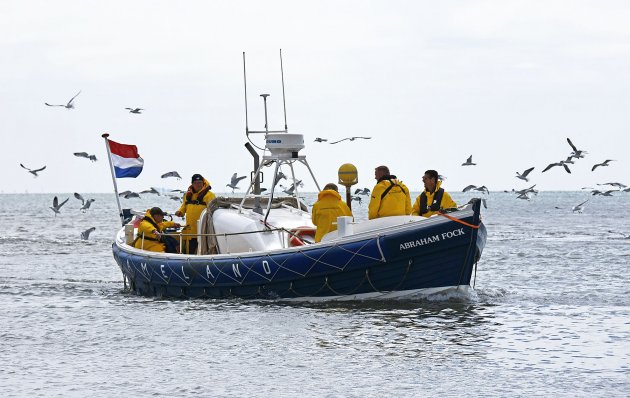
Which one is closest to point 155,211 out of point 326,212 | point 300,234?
point 300,234

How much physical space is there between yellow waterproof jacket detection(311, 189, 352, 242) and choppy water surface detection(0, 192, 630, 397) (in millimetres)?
1218

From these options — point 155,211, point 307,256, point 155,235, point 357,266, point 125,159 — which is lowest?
point 357,266

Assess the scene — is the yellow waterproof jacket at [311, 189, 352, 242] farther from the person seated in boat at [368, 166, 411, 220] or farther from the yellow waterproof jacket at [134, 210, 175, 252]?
the yellow waterproof jacket at [134, 210, 175, 252]

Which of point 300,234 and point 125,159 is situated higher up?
point 125,159

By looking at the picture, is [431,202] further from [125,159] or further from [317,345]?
[125,159]

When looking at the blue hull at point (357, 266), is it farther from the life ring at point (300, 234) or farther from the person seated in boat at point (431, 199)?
the life ring at point (300, 234)

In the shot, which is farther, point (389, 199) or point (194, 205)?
point (194, 205)

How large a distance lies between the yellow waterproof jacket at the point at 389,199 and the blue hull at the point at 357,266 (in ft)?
2.43

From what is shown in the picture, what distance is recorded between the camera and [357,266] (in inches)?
632

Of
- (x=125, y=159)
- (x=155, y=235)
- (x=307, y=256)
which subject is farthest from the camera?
(x=125, y=159)

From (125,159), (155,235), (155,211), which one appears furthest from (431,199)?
(125,159)

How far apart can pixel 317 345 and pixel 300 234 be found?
439cm

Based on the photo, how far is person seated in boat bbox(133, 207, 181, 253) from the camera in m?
19.1

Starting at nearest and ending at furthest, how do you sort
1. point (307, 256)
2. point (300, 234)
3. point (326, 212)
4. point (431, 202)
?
1. point (307, 256)
2. point (326, 212)
3. point (431, 202)
4. point (300, 234)
